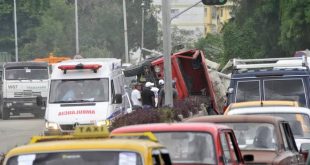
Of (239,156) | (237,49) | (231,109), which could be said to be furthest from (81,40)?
(239,156)

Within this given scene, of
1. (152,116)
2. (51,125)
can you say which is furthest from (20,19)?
(152,116)

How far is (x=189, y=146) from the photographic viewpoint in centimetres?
1170

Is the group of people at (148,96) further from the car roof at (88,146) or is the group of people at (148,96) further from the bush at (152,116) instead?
the car roof at (88,146)

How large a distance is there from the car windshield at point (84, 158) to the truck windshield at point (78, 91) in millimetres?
17811

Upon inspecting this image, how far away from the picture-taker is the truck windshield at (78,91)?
2675 centimetres

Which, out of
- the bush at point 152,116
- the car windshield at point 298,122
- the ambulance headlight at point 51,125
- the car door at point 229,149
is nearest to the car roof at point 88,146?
the car door at point 229,149

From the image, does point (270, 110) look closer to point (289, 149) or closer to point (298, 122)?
point (298, 122)

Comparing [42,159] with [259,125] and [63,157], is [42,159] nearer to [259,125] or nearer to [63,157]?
[63,157]

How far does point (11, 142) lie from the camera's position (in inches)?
1264

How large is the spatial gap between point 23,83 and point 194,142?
3718 centimetres

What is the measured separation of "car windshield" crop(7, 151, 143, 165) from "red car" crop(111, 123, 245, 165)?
9.17 ft

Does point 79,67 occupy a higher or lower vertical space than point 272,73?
higher

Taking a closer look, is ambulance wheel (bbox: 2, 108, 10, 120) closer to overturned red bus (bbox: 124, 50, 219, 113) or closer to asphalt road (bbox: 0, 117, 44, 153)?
asphalt road (bbox: 0, 117, 44, 153)

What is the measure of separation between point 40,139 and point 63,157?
1.00m
